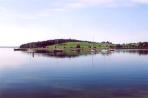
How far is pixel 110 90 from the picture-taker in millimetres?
45062

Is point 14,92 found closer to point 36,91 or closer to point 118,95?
point 36,91

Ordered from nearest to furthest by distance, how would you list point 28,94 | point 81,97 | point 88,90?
1. point 81,97
2. point 28,94
3. point 88,90

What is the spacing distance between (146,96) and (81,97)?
9.27m

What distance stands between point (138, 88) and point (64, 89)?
40.1 feet

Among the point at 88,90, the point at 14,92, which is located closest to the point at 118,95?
the point at 88,90

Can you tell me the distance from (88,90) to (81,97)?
233 inches

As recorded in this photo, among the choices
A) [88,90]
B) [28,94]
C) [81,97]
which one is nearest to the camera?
[81,97]

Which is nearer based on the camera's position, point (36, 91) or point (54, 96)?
point (54, 96)

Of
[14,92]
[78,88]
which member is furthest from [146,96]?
[14,92]

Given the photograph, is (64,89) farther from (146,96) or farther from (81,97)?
(146,96)

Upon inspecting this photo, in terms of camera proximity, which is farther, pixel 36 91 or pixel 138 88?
pixel 138 88

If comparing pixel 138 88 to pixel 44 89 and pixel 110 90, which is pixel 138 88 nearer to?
pixel 110 90

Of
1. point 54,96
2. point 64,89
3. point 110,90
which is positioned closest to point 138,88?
point 110,90

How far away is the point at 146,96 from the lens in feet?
131
